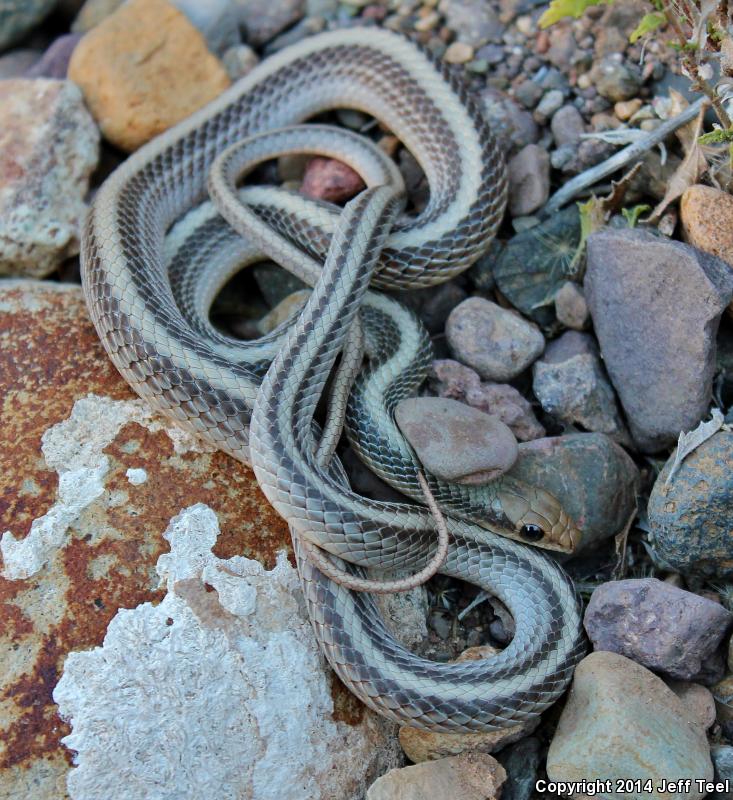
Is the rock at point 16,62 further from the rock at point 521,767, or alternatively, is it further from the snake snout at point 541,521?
the rock at point 521,767

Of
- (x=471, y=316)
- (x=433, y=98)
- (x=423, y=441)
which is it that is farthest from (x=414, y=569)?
(x=433, y=98)

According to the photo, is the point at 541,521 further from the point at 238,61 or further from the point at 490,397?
the point at 238,61

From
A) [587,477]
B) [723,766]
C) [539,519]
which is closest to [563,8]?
[587,477]

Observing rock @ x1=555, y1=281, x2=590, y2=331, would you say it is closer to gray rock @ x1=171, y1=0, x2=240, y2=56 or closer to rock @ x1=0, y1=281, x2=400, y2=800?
rock @ x1=0, y1=281, x2=400, y2=800

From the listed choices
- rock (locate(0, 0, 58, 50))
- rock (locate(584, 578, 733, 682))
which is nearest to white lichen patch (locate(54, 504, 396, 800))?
rock (locate(584, 578, 733, 682))

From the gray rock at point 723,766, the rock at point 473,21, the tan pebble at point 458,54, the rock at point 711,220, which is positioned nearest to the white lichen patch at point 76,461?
the gray rock at point 723,766
